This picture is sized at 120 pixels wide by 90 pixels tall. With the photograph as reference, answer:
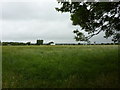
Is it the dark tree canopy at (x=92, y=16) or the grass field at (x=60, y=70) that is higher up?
the dark tree canopy at (x=92, y=16)

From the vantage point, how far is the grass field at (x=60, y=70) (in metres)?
17.0

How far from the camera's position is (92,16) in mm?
18734

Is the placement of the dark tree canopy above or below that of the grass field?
above

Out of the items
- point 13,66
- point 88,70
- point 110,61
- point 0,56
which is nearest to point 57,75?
point 88,70

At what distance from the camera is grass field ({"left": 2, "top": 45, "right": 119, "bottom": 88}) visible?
16969 mm

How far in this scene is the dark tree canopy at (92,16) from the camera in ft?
60.1

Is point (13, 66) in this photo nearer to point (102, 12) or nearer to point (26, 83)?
point (26, 83)

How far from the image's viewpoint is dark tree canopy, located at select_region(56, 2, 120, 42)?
18.3m

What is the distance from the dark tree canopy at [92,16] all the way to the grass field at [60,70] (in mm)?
2452

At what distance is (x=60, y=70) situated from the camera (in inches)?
776

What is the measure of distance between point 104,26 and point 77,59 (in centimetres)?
492

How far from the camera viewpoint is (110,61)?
881 inches

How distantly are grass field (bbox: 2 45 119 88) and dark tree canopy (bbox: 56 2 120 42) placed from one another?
8.04ft

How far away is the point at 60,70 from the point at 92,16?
14.2ft
